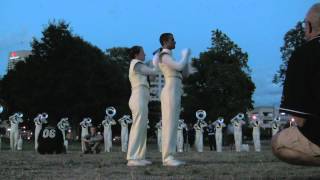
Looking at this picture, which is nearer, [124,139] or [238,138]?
[238,138]

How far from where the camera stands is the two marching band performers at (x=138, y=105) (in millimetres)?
9852

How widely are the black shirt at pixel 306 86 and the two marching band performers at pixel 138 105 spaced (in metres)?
5.63

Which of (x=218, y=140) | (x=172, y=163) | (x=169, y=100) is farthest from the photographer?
(x=218, y=140)

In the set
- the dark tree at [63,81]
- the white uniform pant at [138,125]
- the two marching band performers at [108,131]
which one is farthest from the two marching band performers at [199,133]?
the dark tree at [63,81]

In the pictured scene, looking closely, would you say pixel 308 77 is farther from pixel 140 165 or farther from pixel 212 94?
pixel 212 94

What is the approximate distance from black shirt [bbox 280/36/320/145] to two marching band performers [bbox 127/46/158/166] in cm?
563

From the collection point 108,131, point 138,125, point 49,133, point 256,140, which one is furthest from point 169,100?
point 108,131

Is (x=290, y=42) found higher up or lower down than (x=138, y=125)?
higher up

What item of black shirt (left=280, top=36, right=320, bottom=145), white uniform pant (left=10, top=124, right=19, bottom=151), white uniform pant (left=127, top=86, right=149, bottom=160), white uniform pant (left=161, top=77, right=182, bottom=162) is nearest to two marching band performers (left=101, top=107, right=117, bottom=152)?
white uniform pant (left=10, top=124, right=19, bottom=151)

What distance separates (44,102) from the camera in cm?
5603

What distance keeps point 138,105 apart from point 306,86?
598 cm

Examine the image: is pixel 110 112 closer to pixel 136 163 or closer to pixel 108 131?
pixel 108 131

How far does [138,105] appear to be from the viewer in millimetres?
9930

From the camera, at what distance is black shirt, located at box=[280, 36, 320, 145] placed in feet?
13.6
